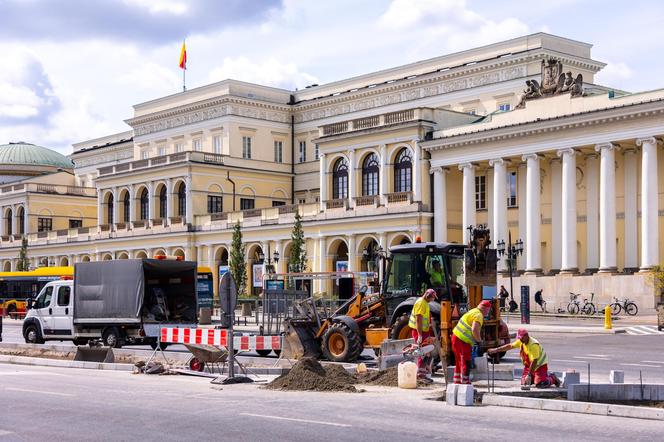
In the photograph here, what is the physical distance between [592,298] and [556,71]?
1300 cm

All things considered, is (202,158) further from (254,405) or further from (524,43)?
(254,405)

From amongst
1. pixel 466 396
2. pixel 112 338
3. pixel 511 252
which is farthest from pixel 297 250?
pixel 466 396

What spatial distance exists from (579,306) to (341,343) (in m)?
30.8

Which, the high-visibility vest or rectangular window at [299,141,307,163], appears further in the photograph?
rectangular window at [299,141,307,163]

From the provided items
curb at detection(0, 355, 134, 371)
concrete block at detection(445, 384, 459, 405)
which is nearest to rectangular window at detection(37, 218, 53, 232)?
curb at detection(0, 355, 134, 371)

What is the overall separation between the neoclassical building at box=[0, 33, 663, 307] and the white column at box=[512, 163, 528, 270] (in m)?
0.12

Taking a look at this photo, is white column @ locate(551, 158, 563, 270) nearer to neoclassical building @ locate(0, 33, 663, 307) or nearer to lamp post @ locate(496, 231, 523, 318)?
neoclassical building @ locate(0, 33, 663, 307)

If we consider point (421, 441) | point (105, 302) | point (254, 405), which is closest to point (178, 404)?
point (254, 405)

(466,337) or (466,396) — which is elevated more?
Result: (466,337)

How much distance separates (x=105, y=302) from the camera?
32.7m

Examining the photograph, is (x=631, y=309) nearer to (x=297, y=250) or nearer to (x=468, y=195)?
(x=468, y=195)

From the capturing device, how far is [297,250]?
6688 centimetres

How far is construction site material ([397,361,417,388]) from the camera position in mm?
19359

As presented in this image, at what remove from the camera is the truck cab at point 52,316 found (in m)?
34.0
